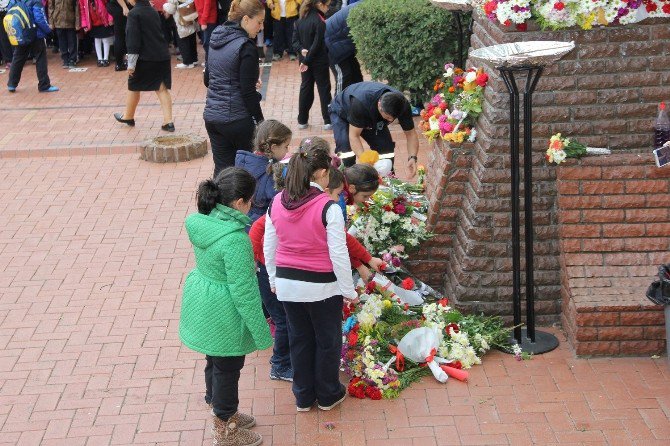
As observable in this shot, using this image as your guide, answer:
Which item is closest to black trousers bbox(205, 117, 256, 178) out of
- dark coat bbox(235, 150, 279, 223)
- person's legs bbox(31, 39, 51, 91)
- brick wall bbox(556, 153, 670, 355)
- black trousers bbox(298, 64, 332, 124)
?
dark coat bbox(235, 150, 279, 223)

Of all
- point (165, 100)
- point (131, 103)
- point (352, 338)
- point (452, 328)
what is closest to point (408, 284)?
point (452, 328)

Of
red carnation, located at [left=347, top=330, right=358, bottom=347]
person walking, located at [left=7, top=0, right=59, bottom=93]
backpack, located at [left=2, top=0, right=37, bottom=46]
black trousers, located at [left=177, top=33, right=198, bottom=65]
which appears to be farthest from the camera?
black trousers, located at [left=177, top=33, right=198, bottom=65]

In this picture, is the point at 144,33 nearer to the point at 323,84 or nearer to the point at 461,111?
the point at 323,84

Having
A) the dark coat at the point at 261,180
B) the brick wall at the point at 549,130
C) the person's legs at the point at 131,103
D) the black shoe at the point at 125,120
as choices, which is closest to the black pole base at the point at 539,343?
the brick wall at the point at 549,130

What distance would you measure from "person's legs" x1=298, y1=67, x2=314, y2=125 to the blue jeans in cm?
574

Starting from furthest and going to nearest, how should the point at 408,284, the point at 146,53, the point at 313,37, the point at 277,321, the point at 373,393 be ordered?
the point at 146,53, the point at 313,37, the point at 408,284, the point at 277,321, the point at 373,393

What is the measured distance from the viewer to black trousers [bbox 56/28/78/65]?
1628 cm

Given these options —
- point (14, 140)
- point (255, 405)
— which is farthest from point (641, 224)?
point (14, 140)

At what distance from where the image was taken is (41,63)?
14.3 m

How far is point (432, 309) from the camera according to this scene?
6637 mm

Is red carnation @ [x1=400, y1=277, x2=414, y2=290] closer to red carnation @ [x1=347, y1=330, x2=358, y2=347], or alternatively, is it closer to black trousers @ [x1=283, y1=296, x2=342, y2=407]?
red carnation @ [x1=347, y1=330, x2=358, y2=347]

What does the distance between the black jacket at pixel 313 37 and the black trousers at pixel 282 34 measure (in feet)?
13.8

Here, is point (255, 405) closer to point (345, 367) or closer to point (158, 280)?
point (345, 367)

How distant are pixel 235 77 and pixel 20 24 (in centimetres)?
671
